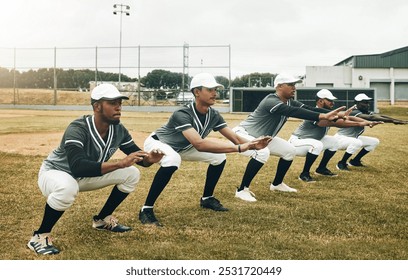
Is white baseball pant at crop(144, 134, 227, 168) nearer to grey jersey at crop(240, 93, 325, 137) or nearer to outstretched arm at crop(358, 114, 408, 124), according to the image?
grey jersey at crop(240, 93, 325, 137)

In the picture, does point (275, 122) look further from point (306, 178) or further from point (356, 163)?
point (356, 163)

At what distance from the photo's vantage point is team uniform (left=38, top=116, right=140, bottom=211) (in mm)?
3270

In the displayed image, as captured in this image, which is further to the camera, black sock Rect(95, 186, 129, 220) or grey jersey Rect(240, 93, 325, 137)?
grey jersey Rect(240, 93, 325, 137)

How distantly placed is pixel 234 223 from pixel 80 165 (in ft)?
5.71

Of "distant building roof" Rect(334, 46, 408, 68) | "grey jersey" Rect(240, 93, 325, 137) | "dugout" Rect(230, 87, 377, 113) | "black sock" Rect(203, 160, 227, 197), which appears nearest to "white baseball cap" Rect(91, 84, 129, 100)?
"black sock" Rect(203, 160, 227, 197)

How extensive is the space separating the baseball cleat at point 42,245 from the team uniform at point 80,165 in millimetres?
268

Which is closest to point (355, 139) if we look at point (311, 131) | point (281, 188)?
point (311, 131)

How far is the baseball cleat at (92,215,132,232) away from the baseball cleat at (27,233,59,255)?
66 centimetres

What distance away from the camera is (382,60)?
29266 mm

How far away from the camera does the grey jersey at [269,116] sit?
5.40 metres

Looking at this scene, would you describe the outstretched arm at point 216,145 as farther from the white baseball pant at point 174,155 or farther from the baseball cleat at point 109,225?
the baseball cleat at point 109,225

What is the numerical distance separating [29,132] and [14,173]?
7279mm

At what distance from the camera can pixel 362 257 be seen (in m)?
3.36
